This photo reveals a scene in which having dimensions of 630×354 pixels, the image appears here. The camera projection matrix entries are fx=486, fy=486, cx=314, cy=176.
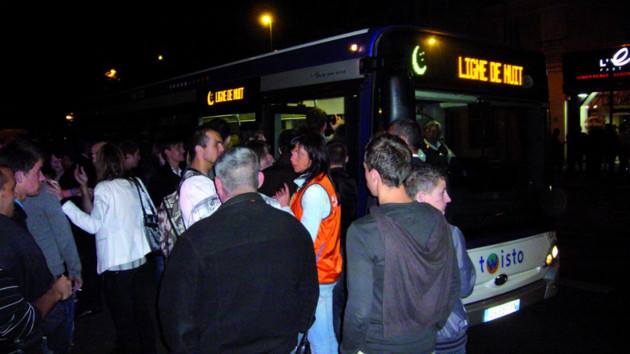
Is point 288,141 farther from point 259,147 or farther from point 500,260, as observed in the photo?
point 500,260

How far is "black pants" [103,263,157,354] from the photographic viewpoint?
165 inches

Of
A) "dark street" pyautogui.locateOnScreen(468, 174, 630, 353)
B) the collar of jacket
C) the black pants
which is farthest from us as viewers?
"dark street" pyautogui.locateOnScreen(468, 174, 630, 353)

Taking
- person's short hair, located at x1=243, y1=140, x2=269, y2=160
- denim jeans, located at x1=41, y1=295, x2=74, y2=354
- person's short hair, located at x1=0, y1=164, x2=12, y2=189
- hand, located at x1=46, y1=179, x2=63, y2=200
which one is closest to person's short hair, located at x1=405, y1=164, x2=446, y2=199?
person's short hair, located at x1=243, y1=140, x2=269, y2=160

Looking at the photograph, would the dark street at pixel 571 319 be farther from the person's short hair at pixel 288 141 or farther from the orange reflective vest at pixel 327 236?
the person's short hair at pixel 288 141

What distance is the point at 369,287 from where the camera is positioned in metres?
2.34

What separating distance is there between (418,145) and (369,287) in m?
1.91

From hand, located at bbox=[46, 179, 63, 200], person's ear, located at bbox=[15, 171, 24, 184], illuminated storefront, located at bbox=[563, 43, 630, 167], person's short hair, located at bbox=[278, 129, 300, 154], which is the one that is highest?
illuminated storefront, located at bbox=[563, 43, 630, 167]

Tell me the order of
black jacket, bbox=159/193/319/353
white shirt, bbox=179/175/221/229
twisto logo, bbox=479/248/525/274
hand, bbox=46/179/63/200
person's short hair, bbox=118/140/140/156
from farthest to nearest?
1. person's short hair, bbox=118/140/140/156
2. twisto logo, bbox=479/248/525/274
3. hand, bbox=46/179/63/200
4. white shirt, bbox=179/175/221/229
5. black jacket, bbox=159/193/319/353

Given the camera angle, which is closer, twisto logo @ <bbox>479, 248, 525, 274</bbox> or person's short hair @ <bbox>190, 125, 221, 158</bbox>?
person's short hair @ <bbox>190, 125, 221, 158</bbox>

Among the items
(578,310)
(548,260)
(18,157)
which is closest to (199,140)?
(18,157)

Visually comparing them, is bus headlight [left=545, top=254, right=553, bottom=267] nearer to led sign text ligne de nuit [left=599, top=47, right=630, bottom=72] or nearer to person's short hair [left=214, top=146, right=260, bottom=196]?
person's short hair [left=214, top=146, right=260, bottom=196]

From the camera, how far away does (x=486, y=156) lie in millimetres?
4992

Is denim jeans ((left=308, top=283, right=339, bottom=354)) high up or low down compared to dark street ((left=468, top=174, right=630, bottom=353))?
up

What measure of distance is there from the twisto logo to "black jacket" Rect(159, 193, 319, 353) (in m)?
2.63
